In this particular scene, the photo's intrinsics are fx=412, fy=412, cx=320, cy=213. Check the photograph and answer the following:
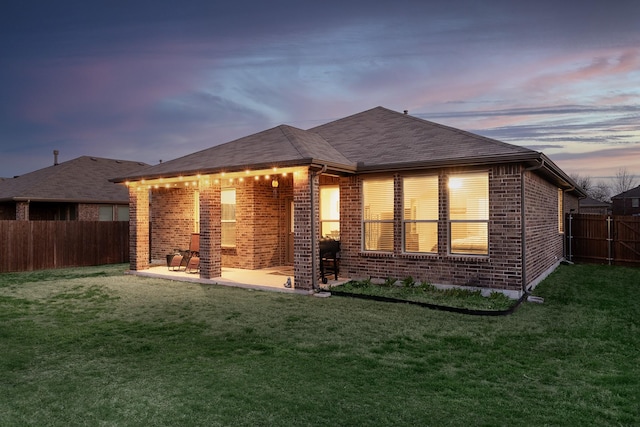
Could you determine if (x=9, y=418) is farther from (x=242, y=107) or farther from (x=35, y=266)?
(x=242, y=107)

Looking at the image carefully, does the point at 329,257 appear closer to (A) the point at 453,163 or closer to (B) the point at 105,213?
(A) the point at 453,163

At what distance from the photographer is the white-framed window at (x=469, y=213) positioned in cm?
915

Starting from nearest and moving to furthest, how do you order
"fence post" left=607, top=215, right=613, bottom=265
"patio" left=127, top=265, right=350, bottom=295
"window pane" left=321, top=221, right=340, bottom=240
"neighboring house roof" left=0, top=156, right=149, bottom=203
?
"patio" left=127, top=265, right=350, bottom=295 → "window pane" left=321, top=221, right=340, bottom=240 → "fence post" left=607, top=215, right=613, bottom=265 → "neighboring house roof" left=0, top=156, right=149, bottom=203

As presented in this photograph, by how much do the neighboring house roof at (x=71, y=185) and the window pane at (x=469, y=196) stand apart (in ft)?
43.6

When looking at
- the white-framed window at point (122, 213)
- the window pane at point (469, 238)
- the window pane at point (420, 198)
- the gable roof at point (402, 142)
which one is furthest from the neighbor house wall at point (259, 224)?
the white-framed window at point (122, 213)

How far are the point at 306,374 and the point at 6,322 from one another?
18.7 feet

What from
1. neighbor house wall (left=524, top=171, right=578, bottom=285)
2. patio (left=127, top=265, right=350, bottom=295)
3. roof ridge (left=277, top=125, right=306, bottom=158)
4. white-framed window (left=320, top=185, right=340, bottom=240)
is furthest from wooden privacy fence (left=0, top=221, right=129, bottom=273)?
neighbor house wall (left=524, top=171, right=578, bottom=285)

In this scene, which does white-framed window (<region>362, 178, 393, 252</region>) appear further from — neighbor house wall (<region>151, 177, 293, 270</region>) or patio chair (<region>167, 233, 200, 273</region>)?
patio chair (<region>167, 233, 200, 273</region>)

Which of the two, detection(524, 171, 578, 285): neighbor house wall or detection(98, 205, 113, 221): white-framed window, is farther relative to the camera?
detection(98, 205, 113, 221): white-framed window

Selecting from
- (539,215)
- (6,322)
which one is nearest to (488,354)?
(539,215)

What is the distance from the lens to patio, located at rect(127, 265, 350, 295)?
9961 mm

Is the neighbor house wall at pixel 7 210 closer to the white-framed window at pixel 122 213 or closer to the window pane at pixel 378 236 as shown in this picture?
the white-framed window at pixel 122 213

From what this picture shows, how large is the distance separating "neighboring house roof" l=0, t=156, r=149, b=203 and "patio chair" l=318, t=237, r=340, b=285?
10528 mm

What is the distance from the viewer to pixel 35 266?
48.0 feet
